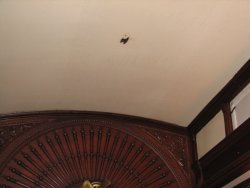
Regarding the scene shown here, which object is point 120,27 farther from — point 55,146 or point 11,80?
point 55,146

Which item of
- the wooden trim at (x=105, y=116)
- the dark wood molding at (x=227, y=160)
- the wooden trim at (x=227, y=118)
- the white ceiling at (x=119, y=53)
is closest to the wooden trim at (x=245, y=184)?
the dark wood molding at (x=227, y=160)

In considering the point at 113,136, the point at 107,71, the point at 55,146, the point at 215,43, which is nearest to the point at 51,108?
the point at 55,146

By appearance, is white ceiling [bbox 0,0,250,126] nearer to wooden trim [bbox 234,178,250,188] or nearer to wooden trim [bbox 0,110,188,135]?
wooden trim [bbox 0,110,188,135]

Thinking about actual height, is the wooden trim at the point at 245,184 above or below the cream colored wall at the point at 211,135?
below

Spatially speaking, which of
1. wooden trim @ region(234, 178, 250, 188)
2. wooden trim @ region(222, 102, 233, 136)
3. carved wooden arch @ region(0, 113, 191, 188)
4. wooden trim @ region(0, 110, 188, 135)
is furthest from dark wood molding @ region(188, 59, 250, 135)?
wooden trim @ region(234, 178, 250, 188)

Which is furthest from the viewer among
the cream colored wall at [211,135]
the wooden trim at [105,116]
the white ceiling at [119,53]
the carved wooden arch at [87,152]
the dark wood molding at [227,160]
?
the wooden trim at [105,116]

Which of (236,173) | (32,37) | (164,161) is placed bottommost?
(236,173)

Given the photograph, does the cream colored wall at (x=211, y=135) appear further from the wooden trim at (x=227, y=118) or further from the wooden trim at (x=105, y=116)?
the wooden trim at (x=105, y=116)
